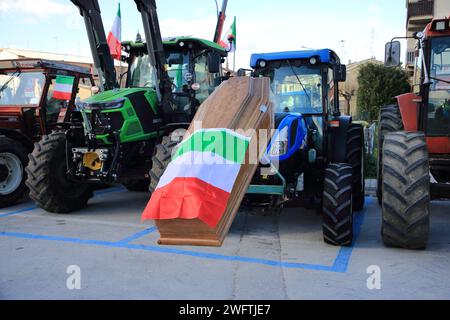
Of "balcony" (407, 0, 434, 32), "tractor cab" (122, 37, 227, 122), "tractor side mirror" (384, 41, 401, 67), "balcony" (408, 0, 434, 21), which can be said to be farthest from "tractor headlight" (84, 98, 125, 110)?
"balcony" (408, 0, 434, 21)

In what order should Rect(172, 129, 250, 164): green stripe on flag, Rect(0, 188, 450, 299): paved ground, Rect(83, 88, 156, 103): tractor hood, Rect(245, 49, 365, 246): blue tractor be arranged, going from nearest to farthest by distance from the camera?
1. Rect(0, 188, 450, 299): paved ground
2. Rect(172, 129, 250, 164): green stripe on flag
3. Rect(245, 49, 365, 246): blue tractor
4. Rect(83, 88, 156, 103): tractor hood

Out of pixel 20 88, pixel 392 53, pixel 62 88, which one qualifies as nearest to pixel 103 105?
pixel 62 88

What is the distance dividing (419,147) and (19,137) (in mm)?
6576

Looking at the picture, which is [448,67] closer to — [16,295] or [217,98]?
[217,98]

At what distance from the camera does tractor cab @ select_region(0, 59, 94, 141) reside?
854 cm

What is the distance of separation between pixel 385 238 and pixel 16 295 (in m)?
3.77

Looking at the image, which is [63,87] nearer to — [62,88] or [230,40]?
[62,88]

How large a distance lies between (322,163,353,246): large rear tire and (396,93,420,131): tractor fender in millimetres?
1426

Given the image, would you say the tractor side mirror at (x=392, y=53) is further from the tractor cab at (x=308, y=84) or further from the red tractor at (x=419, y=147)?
the tractor cab at (x=308, y=84)

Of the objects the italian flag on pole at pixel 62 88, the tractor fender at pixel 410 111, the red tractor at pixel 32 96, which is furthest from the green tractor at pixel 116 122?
the tractor fender at pixel 410 111

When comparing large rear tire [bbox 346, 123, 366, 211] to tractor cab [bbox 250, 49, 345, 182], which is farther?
large rear tire [bbox 346, 123, 366, 211]

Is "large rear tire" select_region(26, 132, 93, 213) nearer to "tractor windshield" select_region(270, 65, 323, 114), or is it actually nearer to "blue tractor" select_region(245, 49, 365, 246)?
"blue tractor" select_region(245, 49, 365, 246)

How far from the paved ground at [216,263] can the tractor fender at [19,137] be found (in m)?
1.88
